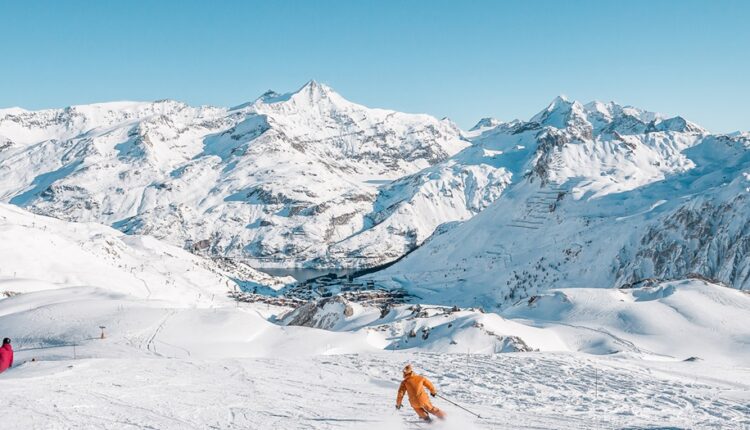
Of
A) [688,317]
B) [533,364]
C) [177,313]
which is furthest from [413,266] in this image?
[533,364]

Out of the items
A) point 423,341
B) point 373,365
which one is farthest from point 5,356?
point 423,341

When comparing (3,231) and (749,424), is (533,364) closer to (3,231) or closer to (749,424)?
(749,424)

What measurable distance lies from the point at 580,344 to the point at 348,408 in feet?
150

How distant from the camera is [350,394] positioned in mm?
20000

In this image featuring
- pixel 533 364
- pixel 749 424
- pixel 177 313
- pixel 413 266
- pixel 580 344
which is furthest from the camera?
pixel 413 266

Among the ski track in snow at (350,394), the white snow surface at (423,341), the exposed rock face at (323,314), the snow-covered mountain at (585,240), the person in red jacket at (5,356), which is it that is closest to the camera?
the ski track in snow at (350,394)

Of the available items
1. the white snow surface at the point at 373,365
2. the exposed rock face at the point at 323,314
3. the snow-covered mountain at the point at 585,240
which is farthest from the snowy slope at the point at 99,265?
the snow-covered mountain at the point at 585,240

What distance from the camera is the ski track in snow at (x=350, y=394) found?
52.4 feet

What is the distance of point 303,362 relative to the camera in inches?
1057

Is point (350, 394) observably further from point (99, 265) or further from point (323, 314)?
point (99, 265)

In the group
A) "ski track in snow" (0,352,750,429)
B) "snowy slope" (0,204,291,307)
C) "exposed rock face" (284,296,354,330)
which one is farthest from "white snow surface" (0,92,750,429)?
"snowy slope" (0,204,291,307)

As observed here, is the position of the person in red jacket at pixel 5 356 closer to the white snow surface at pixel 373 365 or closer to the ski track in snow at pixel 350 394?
the ski track in snow at pixel 350 394

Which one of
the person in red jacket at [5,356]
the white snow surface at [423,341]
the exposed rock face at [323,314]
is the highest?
the person in red jacket at [5,356]

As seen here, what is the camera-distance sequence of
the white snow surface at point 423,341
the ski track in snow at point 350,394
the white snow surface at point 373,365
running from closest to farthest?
the ski track in snow at point 350,394
the white snow surface at point 373,365
the white snow surface at point 423,341
